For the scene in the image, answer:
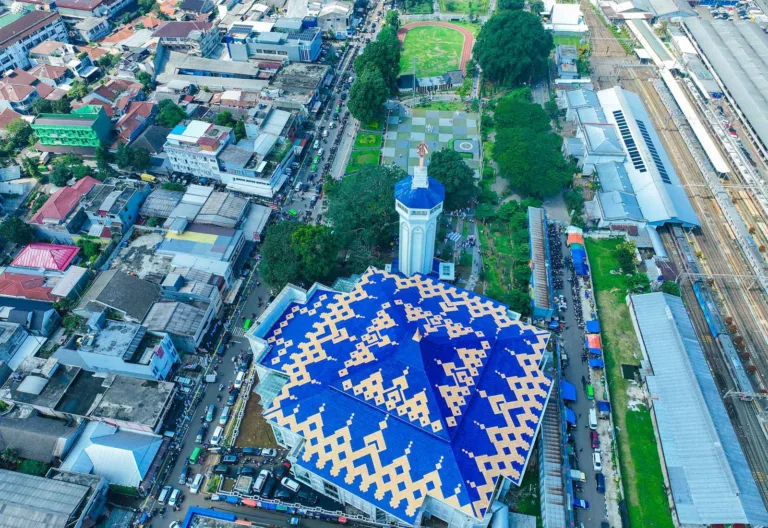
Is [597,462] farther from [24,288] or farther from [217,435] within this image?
[24,288]

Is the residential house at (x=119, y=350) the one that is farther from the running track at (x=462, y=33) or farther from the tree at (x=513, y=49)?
the running track at (x=462, y=33)

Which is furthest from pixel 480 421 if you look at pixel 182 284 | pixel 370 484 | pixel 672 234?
pixel 672 234

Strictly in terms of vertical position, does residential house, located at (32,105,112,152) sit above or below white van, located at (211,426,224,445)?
above

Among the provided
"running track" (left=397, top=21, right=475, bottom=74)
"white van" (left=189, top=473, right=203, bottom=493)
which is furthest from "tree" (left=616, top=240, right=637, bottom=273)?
"white van" (left=189, top=473, right=203, bottom=493)

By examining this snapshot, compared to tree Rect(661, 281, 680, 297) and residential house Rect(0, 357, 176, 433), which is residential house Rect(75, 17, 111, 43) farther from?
tree Rect(661, 281, 680, 297)

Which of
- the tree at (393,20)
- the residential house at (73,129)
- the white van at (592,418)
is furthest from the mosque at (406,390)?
the tree at (393,20)
